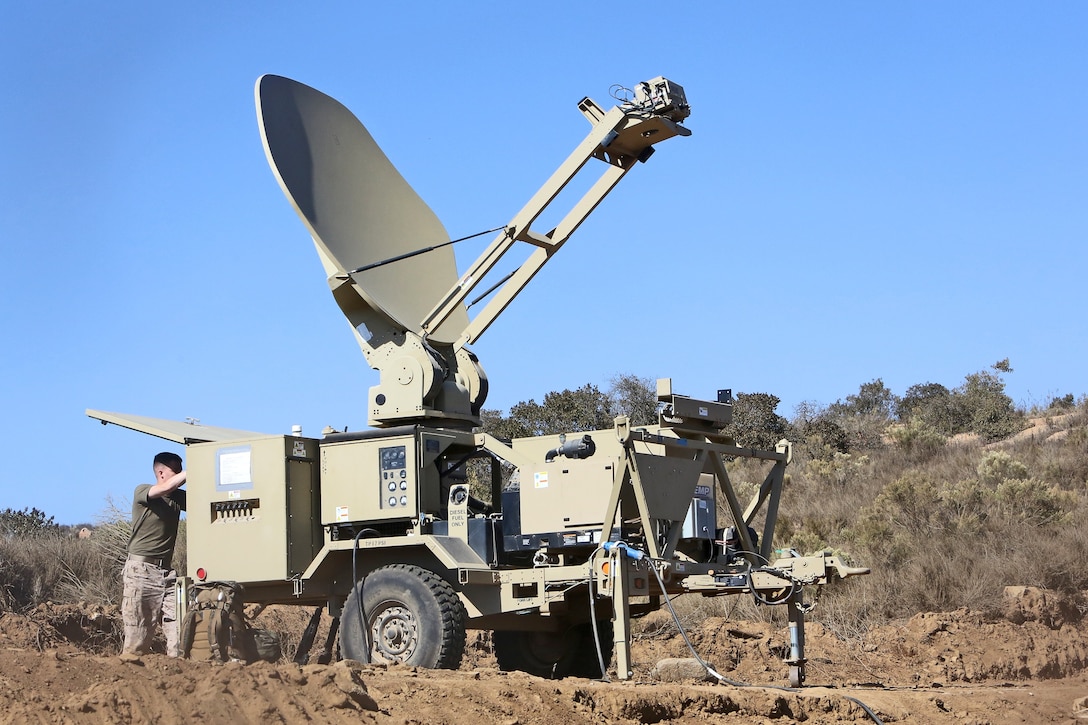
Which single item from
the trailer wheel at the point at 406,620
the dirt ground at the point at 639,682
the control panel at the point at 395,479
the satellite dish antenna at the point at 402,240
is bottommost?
the dirt ground at the point at 639,682

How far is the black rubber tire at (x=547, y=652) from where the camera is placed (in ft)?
41.9

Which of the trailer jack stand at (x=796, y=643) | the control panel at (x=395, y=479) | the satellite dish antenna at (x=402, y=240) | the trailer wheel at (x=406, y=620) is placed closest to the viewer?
the trailer wheel at (x=406, y=620)

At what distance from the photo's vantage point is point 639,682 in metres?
11.1

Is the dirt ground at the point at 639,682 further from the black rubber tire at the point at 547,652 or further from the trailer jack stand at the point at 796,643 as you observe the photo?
the black rubber tire at the point at 547,652

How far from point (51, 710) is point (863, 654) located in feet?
33.0

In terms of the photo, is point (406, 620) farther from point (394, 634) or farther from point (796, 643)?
point (796, 643)

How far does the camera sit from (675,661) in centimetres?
1262

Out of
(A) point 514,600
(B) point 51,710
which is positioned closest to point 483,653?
(A) point 514,600

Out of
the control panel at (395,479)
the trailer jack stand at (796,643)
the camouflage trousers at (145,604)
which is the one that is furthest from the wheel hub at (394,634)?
the trailer jack stand at (796,643)

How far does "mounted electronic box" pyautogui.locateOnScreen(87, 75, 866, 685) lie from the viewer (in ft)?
35.6

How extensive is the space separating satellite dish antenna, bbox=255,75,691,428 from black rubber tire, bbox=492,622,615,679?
219 centimetres

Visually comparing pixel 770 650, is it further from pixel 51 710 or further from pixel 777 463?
pixel 51 710

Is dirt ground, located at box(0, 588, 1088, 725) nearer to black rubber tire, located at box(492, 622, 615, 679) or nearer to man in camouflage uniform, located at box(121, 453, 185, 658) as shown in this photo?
man in camouflage uniform, located at box(121, 453, 185, 658)

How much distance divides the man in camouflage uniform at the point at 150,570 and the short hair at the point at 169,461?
0.61 feet
